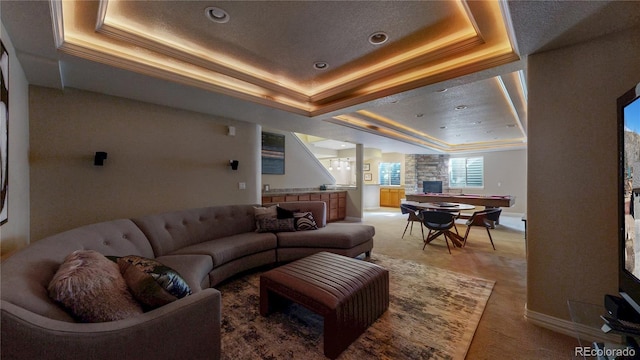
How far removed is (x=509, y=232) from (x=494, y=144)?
3.48 meters

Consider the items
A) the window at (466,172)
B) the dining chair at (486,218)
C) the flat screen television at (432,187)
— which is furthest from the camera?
the window at (466,172)

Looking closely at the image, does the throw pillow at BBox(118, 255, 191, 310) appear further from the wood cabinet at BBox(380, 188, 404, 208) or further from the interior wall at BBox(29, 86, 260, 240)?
the wood cabinet at BBox(380, 188, 404, 208)

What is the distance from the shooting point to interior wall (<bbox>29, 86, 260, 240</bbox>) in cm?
252

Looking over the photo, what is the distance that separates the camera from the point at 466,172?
8.99m

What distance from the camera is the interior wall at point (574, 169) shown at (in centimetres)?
172

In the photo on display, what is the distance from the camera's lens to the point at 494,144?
24.9 feet

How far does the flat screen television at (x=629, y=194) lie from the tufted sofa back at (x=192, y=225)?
3555 mm

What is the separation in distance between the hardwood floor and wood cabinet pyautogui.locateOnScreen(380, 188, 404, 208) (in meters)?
3.49

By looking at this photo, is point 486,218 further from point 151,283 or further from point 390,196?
point 390,196

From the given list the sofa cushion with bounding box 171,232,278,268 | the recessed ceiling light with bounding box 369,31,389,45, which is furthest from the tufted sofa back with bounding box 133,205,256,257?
the recessed ceiling light with bounding box 369,31,389,45

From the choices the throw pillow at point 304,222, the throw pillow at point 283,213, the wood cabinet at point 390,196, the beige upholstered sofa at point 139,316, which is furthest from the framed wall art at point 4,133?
the wood cabinet at point 390,196

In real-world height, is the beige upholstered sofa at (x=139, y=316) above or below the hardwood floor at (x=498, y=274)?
above

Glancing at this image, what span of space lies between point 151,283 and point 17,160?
71.3 inches

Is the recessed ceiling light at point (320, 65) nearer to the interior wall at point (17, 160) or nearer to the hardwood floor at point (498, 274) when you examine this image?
the interior wall at point (17, 160)
